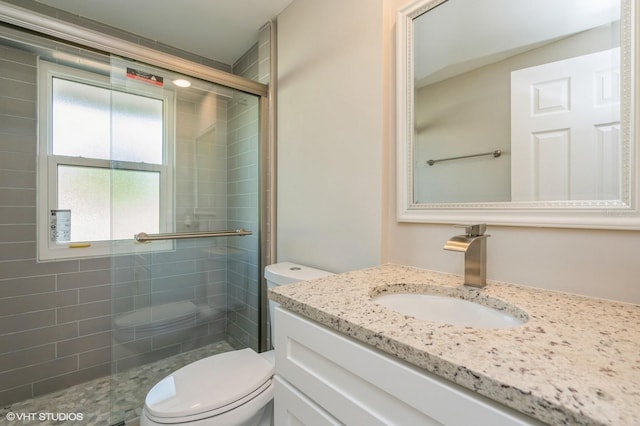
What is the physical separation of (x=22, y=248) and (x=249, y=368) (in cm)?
151

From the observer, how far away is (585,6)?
733 mm

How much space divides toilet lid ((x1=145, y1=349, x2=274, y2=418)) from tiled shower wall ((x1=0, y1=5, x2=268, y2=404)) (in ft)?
2.18

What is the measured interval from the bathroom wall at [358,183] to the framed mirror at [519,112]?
2.2 inches

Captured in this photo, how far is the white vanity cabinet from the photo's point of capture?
1.36 feet

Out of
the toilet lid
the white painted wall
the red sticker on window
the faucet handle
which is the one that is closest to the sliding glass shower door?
the red sticker on window

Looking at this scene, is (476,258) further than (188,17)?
No

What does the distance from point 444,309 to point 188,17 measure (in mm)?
2071

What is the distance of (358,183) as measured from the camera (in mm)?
1213

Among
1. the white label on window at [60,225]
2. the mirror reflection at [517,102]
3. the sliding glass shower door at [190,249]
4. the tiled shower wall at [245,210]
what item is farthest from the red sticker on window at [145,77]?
the mirror reflection at [517,102]

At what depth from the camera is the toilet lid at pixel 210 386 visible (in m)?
0.92

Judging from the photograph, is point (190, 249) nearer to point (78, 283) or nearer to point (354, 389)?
point (78, 283)

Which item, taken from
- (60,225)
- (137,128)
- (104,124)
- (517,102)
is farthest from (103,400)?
(517,102)

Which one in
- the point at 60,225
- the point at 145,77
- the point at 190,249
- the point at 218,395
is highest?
the point at 145,77

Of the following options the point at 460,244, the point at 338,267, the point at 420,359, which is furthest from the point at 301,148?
the point at 420,359
